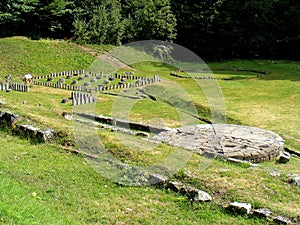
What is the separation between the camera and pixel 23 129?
1089 centimetres

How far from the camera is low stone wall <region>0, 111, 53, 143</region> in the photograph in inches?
409

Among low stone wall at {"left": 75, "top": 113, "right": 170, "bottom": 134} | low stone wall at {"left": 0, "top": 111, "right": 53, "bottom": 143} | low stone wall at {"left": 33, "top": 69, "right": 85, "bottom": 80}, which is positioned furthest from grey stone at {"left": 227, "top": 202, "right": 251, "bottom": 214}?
low stone wall at {"left": 33, "top": 69, "right": 85, "bottom": 80}

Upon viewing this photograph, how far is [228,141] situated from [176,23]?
31.7 m

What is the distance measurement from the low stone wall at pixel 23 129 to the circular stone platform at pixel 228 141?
3301 mm

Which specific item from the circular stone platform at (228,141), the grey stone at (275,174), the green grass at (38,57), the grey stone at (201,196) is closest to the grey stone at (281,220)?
the grey stone at (201,196)

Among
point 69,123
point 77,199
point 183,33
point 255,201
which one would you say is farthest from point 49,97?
point 183,33

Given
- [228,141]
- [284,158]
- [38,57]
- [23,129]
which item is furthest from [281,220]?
[38,57]

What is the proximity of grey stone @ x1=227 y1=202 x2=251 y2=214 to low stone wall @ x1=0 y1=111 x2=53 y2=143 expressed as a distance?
5612 mm

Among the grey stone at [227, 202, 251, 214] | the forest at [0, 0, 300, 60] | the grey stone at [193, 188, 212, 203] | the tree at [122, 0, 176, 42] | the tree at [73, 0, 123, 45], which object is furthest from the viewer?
the tree at [122, 0, 176, 42]

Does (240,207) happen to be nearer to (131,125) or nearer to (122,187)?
(122,187)

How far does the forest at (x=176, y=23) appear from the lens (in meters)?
36.8

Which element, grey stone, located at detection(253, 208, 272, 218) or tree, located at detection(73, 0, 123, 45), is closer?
grey stone, located at detection(253, 208, 272, 218)

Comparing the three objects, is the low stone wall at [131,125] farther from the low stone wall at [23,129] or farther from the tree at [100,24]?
the tree at [100,24]

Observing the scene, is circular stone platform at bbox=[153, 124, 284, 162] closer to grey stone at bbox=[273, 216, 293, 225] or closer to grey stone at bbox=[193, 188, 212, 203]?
grey stone at bbox=[193, 188, 212, 203]
